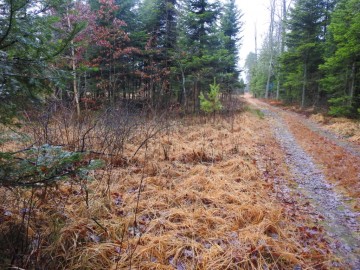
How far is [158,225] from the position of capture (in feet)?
9.64

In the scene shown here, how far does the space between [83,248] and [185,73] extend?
1340cm

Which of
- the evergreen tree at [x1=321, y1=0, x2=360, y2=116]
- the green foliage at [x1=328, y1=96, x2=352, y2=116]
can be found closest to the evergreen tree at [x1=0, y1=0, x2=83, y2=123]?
the evergreen tree at [x1=321, y1=0, x2=360, y2=116]

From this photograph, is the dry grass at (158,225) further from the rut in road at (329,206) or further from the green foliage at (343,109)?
the green foliage at (343,109)

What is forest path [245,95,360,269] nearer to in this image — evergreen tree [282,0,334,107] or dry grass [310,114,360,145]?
dry grass [310,114,360,145]

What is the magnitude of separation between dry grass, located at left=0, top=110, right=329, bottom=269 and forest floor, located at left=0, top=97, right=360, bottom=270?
0.01 metres

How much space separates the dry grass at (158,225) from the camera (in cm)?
225

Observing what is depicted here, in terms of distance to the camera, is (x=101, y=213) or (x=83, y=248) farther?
(x=101, y=213)

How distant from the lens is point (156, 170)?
15.6 ft

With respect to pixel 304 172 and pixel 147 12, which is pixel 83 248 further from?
pixel 147 12

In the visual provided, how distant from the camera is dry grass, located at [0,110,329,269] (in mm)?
2246

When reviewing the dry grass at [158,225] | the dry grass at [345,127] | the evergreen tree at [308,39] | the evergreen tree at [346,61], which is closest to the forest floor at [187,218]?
the dry grass at [158,225]

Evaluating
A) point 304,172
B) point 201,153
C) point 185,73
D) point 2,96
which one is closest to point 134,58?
point 185,73

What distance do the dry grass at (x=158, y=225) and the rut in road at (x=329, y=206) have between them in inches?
18.0

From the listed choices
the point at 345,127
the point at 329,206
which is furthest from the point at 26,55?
the point at 345,127
